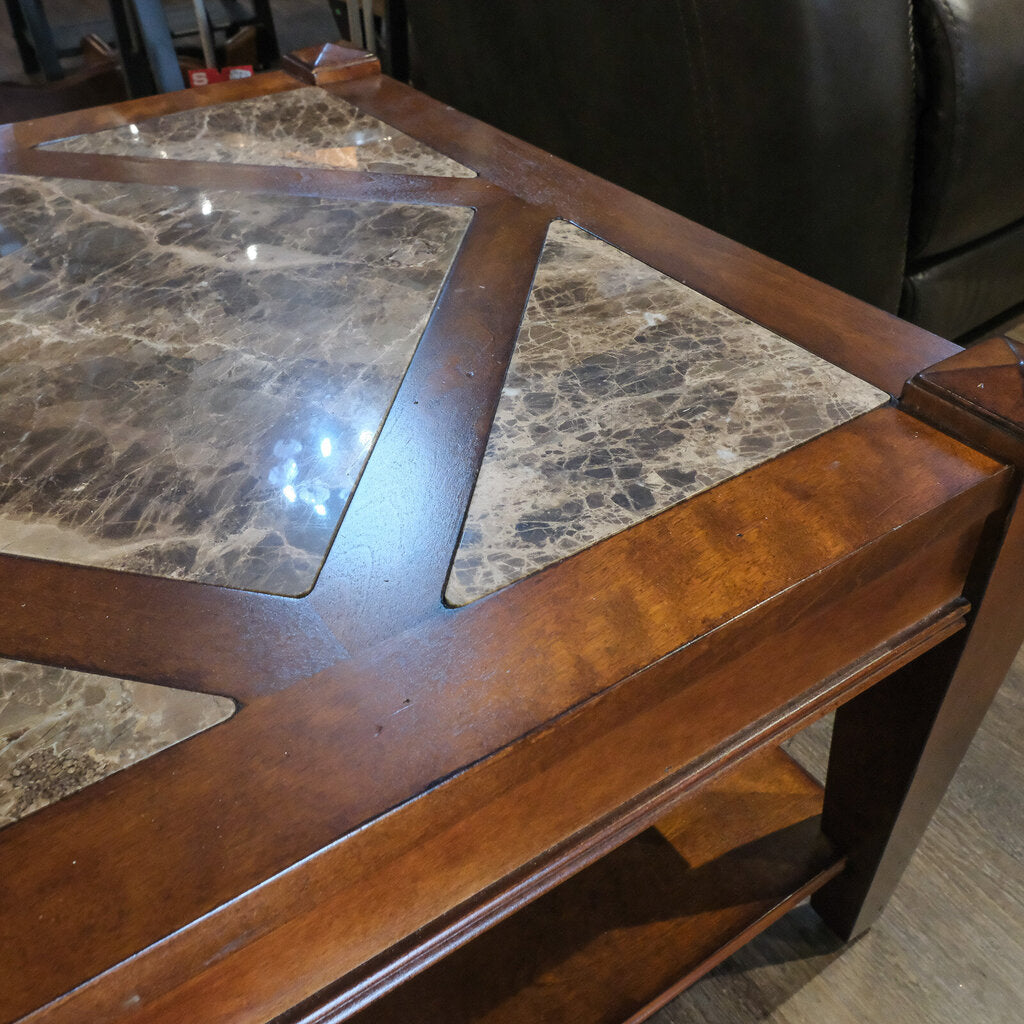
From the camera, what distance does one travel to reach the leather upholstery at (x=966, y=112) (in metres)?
1.03

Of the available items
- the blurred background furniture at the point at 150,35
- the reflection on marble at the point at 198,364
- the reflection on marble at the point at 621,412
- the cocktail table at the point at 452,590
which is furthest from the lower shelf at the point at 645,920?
the blurred background furniture at the point at 150,35

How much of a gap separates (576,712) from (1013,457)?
291 millimetres

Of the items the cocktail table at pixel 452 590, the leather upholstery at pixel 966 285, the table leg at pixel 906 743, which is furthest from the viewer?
the leather upholstery at pixel 966 285

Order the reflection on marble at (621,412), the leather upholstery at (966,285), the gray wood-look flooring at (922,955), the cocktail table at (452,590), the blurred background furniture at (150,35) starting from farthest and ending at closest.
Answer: the blurred background furniture at (150,35) < the leather upholstery at (966,285) < the gray wood-look flooring at (922,955) < the reflection on marble at (621,412) < the cocktail table at (452,590)

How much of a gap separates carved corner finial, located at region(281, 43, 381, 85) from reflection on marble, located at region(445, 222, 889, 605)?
551 mm

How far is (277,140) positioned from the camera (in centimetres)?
92

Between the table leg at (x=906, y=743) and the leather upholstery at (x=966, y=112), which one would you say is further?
the leather upholstery at (x=966, y=112)

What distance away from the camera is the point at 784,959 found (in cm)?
81

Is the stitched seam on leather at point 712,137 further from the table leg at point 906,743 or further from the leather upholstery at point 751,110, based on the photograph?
the table leg at point 906,743

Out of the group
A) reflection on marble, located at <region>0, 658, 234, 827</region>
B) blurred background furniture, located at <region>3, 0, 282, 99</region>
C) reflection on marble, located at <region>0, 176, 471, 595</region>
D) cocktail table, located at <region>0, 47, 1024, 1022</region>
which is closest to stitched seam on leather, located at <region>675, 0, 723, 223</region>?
cocktail table, located at <region>0, 47, 1024, 1022</region>

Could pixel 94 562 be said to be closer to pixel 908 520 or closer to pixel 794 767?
pixel 908 520

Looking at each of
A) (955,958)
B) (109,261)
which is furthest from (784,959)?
(109,261)

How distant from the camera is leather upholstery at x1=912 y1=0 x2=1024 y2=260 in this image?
103cm

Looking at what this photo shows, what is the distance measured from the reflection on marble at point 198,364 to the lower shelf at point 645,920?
387mm
